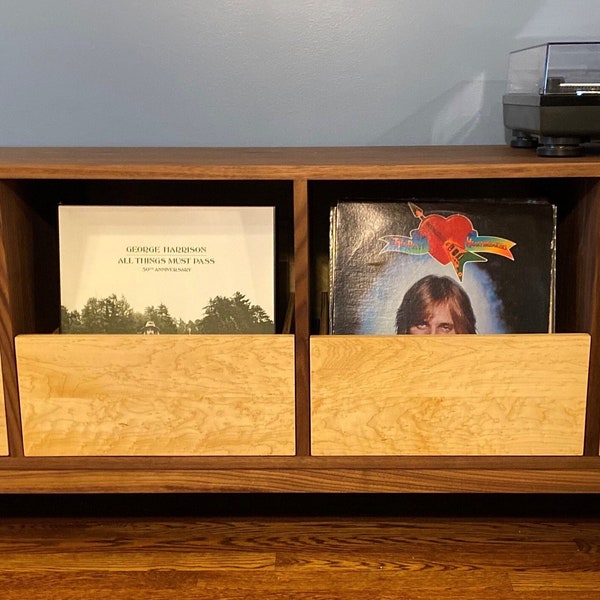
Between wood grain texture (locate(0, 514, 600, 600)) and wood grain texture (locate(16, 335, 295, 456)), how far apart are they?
0.17m

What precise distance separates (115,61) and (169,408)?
Result: 61 centimetres

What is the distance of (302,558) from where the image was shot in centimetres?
115

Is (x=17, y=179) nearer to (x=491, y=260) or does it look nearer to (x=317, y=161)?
(x=317, y=161)

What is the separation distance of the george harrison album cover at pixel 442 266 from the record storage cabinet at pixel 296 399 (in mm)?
54

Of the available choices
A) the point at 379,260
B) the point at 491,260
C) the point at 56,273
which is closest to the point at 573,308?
the point at 491,260

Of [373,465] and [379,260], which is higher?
[379,260]

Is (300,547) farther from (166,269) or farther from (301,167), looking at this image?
(301,167)

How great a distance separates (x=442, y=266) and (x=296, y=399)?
27 cm

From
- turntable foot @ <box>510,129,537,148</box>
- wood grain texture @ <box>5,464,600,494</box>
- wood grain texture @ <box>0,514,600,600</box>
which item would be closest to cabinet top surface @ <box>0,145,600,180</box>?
turntable foot @ <box>510,129,537,148</box>

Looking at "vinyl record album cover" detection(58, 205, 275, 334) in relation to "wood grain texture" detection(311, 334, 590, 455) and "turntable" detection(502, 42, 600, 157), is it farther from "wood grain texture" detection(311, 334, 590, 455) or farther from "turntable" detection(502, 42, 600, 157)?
"turntable" detection(502, 42, 600, 157)

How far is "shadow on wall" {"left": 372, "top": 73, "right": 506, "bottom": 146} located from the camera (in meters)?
1.33

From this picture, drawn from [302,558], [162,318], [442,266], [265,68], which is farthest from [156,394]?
[265,68]

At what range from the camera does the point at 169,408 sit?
1081 mm

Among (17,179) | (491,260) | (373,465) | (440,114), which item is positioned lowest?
(373,465)
